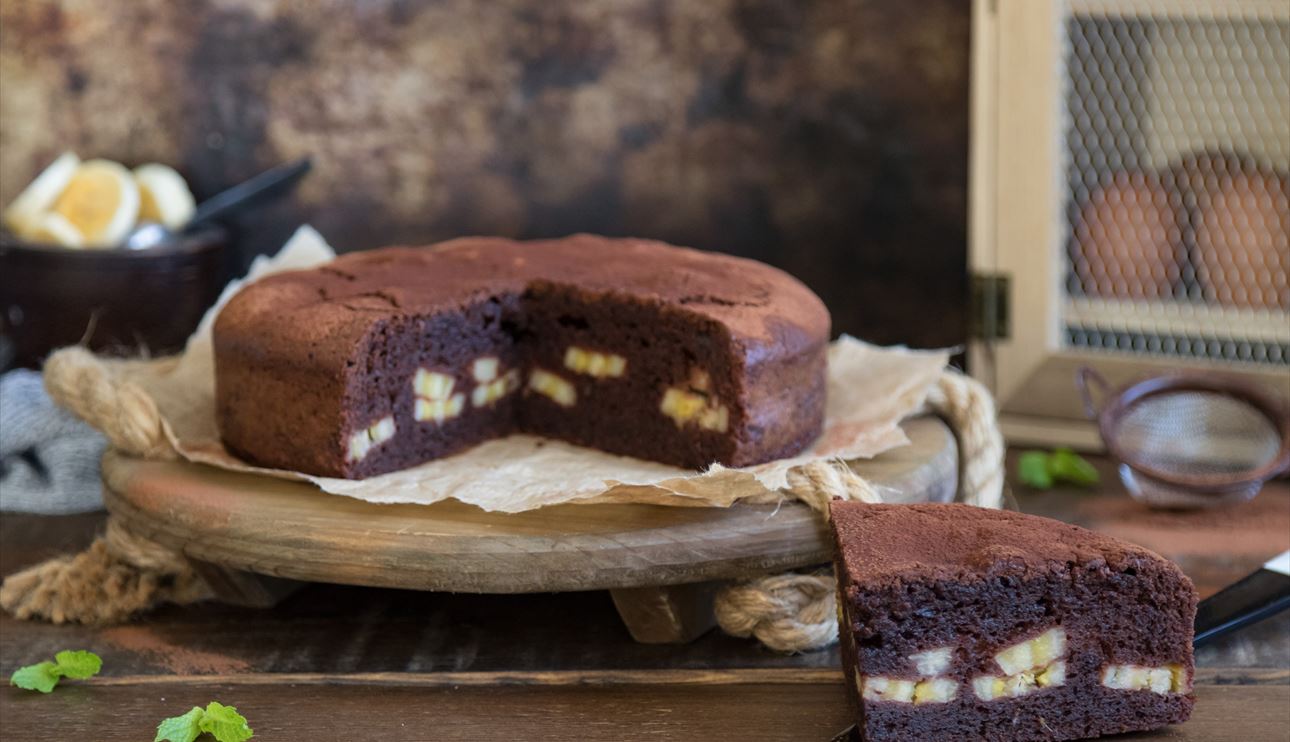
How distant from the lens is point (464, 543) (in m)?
2.47

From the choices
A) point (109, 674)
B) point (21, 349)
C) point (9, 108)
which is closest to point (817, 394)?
point (109, 674)

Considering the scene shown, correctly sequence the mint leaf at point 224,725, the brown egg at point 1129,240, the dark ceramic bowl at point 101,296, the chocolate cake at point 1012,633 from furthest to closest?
the dark ceramic bowl at point 101,296
the brown egg at point 1129,240
the mint leaf at point 224,725
the chocolate cake at point 1012,633

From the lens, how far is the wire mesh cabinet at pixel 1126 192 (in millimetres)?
3395

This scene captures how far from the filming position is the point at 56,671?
250 centimetres

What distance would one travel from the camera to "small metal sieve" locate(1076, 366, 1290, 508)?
3293mm

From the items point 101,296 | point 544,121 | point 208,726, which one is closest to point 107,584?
point 208,726

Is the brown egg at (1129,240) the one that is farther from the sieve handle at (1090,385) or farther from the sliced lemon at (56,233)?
the sliced lemon at (56,233)

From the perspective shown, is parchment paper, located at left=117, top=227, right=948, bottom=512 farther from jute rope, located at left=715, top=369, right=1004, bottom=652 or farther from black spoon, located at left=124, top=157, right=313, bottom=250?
black spoon, located at left=124, top=157, right=313, bottom=250

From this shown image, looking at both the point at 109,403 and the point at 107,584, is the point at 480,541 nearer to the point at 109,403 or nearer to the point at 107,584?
the point at 107,584

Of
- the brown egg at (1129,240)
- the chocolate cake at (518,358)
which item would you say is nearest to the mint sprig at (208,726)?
the chocolate cake at (518,358)

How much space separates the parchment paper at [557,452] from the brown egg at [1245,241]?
81 cm

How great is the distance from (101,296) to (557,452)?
4.43 ft

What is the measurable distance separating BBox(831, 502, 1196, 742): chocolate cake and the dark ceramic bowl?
6.97 feet

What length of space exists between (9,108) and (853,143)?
7.61 ft
